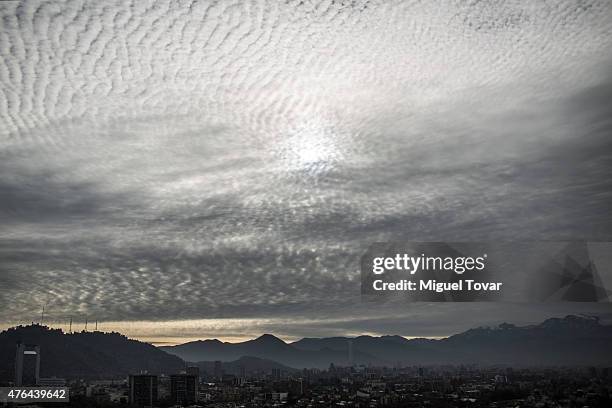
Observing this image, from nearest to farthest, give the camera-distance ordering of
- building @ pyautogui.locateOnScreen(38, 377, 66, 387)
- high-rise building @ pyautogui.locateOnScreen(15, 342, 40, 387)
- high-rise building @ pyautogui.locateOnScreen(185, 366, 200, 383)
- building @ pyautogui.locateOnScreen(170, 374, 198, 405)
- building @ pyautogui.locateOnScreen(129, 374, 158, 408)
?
building @ pyautogui.locateOnScreen(129, 374, 158, 408) < building @ pyautogui.locateOnScreen(38, 377, 66, 387) < high-rise building @ pyautogui.locateOnScreen(15, 342, 40, 387) < building @ pyautogui.locateOnScreen(170, 374, 198, 405) < high-rise building @ pyautogui.locateOnScreen(185, 366, 200, 383)

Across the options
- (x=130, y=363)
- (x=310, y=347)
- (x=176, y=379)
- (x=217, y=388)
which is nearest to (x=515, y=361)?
(x=310, y=347)

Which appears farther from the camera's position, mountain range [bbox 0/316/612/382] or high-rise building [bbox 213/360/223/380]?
high-rise building [bbox 213/360/223/380]

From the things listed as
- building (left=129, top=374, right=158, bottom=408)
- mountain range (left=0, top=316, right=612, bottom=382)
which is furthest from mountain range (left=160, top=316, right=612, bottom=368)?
building (left=129, top=374, right=158, bottom=408)

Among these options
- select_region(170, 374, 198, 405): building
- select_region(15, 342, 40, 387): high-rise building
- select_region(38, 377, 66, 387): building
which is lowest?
select_region(170, 374, 198, 405): building

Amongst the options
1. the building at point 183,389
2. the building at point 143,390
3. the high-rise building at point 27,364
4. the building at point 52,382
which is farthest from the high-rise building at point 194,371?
the high-rise building at point 27,364

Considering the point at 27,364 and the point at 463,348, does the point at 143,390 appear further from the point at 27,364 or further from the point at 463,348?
the point at 463,348

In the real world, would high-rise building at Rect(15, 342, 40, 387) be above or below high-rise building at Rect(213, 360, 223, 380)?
above

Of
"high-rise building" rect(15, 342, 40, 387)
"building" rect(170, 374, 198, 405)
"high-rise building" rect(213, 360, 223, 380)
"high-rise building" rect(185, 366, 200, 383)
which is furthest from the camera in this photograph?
"high-rise building" rect(213, 360, 223, 380)

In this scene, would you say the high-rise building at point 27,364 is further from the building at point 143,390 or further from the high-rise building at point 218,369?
the high-rise building at point 218,369

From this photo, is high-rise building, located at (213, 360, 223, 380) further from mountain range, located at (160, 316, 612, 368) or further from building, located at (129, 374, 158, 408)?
building, located at (129, 374, 158, 408)
